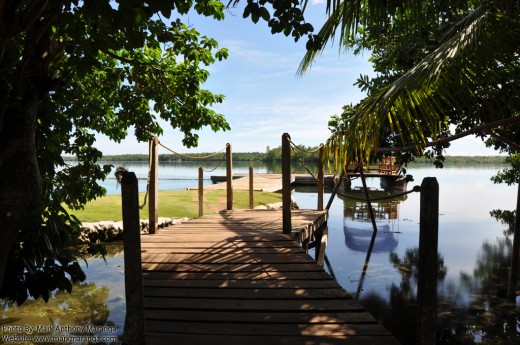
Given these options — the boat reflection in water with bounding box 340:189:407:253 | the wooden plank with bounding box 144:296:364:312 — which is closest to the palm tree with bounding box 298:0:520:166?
the wooden plank with bounding box 144:296:364:312

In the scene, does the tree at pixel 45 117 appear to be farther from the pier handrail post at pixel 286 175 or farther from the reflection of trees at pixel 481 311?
the reflection of trees at pixel 481 311

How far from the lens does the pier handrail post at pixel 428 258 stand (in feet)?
8.49

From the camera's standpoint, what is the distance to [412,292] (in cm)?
768

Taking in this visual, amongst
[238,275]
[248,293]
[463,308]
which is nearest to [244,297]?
[248,293]

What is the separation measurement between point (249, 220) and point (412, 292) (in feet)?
12.0

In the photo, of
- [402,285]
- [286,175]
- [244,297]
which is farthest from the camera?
[402,285]

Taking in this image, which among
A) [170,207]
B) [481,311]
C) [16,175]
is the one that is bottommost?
[481,311]

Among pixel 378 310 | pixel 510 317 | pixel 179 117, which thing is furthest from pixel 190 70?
pixel 510 317

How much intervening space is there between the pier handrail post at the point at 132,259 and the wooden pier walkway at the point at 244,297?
0.26 metres

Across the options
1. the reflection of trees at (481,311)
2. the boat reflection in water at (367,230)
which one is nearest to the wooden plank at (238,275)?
the reflection of trees at (481,311)

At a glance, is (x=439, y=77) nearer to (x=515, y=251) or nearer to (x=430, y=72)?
(x=430, y=72)

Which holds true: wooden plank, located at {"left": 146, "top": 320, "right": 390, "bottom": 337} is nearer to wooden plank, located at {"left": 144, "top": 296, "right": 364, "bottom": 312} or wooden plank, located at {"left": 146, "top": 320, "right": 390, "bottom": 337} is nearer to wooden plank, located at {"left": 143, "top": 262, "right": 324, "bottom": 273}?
wooden plank, located at {"left": 144, "top": 296, "right": 364, "bottom": 312}

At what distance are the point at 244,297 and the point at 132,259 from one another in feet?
5.00

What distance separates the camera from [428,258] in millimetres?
2611
